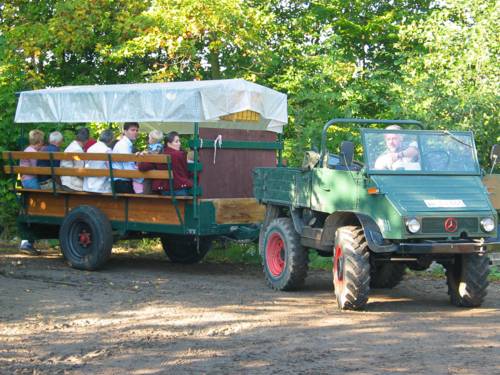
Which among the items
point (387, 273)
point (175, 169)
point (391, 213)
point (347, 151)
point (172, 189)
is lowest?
point (387, 273)

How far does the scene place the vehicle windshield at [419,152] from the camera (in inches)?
397

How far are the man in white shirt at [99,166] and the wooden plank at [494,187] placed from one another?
523 centimetres

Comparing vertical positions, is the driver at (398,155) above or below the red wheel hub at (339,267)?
above

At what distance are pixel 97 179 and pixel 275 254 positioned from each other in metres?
3.08

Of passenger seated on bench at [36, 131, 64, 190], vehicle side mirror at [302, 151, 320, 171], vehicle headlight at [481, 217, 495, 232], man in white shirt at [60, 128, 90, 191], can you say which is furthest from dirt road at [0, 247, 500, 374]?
passenger seated on bench at [36, 131, 64, 190]

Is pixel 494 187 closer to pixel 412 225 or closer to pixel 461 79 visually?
pixel 412 225

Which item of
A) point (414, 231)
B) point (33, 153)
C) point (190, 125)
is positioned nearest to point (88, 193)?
point (33, 153)

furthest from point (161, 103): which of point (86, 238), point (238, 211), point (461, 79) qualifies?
point (461, 79)

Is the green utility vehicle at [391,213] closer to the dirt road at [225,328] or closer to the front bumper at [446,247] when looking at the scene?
the front bumper at [446,247]

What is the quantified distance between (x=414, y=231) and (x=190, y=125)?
6.22m

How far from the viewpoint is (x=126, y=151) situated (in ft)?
42.8

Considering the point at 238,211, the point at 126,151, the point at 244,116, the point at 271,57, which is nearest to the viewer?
the point at 238,211

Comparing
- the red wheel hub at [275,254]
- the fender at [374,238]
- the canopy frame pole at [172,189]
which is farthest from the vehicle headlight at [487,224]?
the canopy frame pole at [172,189]

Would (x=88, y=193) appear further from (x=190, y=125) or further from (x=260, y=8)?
(x=260, y=8)
